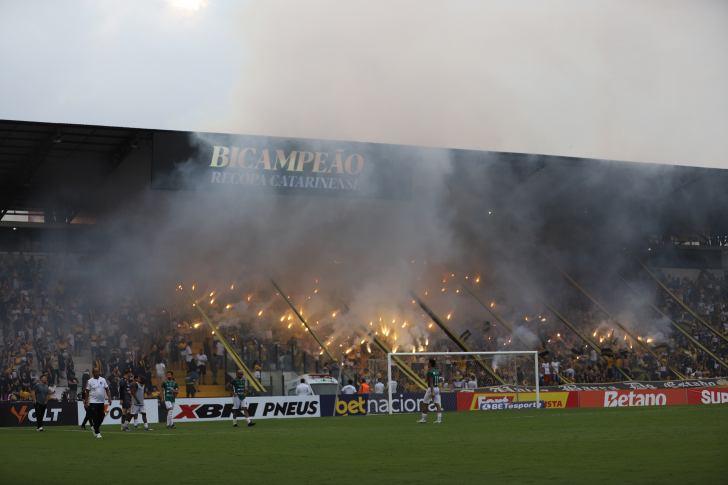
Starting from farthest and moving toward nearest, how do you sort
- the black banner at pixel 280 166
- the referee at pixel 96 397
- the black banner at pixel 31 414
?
the black banner at pixel 280 166, the black banner at pixel 31 414, the referee at pixel 96 397

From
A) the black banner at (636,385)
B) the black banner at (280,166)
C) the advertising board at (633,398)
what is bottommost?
the advertising board at (633,398)

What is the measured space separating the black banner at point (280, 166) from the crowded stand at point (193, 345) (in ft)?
22.0

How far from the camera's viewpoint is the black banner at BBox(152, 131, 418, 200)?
97.2ft

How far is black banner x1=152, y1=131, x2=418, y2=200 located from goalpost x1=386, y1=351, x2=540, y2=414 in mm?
7266

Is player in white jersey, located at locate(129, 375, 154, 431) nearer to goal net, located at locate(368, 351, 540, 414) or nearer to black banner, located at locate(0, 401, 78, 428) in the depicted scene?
black banner, located at locate(0, 401, 78, 428)

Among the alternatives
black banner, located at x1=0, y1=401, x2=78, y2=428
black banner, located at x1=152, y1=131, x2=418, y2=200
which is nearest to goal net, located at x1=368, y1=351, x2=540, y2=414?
black banner, located at x1=152, y1=131, x2=418, y2=200

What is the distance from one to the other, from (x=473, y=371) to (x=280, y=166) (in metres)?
11.8

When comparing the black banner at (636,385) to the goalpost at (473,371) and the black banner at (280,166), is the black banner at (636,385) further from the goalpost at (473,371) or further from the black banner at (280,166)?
the black banner at (280,166)

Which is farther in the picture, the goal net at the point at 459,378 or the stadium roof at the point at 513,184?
the stadium roof at the point at 513,184

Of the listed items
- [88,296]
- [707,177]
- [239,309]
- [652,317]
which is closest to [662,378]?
[652,317]

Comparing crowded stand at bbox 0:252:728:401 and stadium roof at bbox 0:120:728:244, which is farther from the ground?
stadium roof at bbox 0:120:728:244

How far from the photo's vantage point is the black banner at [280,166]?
97.2 feet

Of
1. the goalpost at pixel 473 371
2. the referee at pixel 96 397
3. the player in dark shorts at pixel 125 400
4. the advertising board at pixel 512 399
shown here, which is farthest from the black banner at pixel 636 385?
the referee at pixel 96 397

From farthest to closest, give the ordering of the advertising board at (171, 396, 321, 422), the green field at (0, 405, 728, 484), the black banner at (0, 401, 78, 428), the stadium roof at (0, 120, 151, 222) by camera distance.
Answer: the stadium roof at (0, 120, 151, 222) → the advertising board at (171, 396, 321, 422) → the black banner at (0, 401, 78, 428) → the green field at (0, 405, 728, 484)
